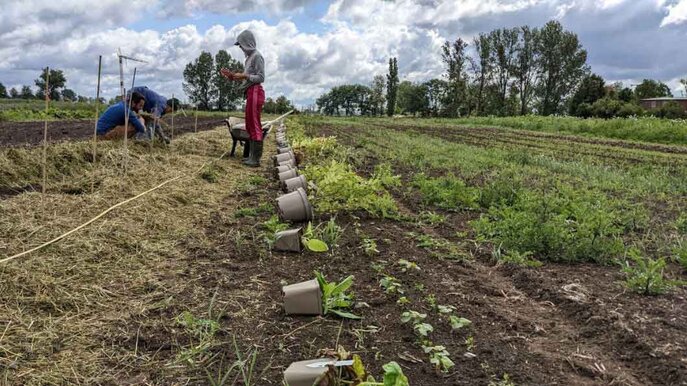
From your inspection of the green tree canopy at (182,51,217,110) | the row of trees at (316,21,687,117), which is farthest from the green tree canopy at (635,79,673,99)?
the green tree canopy at (182,51,217,110)

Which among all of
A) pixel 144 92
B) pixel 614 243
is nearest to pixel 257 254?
pixel 614 243

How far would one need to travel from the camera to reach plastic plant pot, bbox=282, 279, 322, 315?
9.33ft

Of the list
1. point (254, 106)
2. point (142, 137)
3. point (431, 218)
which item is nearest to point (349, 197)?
point (431, 218)

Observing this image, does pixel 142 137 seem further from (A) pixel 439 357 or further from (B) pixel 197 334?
(A) pixel 439 357

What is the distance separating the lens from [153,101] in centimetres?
970

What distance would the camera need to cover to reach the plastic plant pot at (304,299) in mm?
2844

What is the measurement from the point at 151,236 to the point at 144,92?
19.4ft

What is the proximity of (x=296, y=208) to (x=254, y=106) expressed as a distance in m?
3.88

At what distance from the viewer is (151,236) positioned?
4387mm

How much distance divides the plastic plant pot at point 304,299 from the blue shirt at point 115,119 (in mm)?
6906

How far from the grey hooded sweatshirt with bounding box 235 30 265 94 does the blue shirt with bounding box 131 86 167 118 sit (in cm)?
222

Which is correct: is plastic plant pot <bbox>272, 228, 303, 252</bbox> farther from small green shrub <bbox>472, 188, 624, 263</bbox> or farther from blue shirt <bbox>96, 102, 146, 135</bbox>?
blue shirt <bbox>96, 102, 146, 135</bbox>

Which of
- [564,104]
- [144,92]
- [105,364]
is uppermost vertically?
[564,104]

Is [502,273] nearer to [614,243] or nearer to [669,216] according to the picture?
[614,243]
